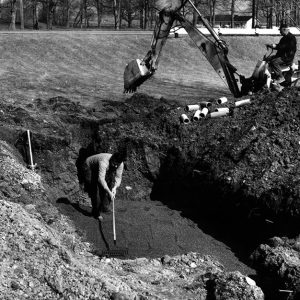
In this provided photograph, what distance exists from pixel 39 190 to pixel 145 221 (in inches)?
72.9

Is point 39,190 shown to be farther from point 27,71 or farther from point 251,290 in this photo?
point 27,71

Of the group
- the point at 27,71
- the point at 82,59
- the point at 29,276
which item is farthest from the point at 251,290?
the point at 82,59

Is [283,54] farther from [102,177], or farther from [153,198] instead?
[102,177]

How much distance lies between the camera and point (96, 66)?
2522 centimetres

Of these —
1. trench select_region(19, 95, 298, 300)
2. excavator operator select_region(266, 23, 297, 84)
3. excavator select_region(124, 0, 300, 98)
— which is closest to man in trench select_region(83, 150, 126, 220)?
trench select_region(19, 95, 298, 300)

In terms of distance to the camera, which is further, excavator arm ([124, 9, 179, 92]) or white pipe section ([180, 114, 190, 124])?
excavator arm ([124, 9, 179, 92])

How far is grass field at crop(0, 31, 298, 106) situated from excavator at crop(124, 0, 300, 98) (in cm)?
330

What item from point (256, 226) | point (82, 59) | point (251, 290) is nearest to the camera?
point (251, 290)

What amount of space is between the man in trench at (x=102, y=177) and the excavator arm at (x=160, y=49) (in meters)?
4.43

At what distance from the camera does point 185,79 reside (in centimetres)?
2355

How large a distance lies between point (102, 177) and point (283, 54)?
701 centimetres

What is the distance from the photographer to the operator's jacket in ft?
47.0

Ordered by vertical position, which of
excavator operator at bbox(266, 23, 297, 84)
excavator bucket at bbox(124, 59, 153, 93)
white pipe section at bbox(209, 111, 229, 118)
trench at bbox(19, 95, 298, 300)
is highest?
excavator operator at bbox(266, 23, 297, 84)

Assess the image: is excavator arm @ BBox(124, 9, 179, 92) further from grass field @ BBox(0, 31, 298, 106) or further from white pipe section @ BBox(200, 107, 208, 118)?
grass field @ BBox(0, 31, 298, 106)
